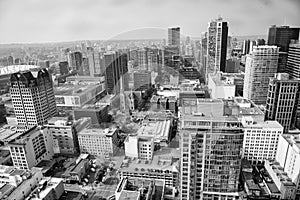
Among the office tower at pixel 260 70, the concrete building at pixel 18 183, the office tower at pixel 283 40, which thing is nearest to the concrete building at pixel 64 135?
the concrete building at pixel 18 183

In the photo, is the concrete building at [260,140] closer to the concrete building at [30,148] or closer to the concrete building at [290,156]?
the concrete building at [290,156]

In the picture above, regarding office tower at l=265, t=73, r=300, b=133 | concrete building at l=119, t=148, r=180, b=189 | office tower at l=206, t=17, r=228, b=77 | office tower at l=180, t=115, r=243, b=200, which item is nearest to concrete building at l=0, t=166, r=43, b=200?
concrete building at l=119, t=148, r=180, b=189

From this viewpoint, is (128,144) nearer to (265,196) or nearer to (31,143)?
(31,143)

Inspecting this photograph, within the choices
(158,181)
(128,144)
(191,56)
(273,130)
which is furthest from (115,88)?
(273,130)

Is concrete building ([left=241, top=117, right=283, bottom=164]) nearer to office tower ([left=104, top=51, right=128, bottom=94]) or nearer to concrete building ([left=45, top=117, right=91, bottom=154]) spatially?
concrete building ([left=45, top=117, right=91, bottom=154])

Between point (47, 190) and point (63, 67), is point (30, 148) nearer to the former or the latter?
point (47, 190)
